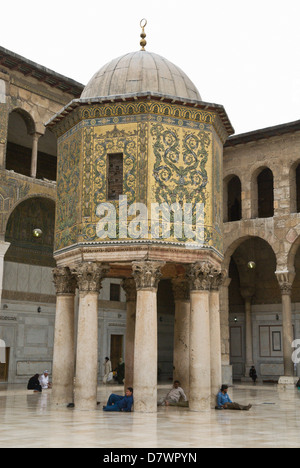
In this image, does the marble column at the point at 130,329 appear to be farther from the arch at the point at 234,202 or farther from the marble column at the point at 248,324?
the marble column at the point at 248,324

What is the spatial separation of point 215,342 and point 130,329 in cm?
246

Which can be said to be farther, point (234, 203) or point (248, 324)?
point (248, 324)

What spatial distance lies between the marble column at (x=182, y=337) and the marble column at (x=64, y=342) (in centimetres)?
260

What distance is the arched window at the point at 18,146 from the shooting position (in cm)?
2017

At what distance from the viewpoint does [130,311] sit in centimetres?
1404

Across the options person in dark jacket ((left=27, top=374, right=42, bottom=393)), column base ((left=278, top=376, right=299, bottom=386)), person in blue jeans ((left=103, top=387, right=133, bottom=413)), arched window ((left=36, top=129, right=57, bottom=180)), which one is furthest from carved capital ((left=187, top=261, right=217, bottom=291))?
arched window ((left=36, top=129, right=57, bottom=180))

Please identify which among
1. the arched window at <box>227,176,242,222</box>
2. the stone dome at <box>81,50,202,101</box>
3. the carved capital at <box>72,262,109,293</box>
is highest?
the arched window at <box>227,176,242,222</box>

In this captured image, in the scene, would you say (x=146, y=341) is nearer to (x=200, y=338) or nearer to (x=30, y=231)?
(x=200, y=338)

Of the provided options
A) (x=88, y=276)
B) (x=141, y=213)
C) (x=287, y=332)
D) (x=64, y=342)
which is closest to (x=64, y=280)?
(x=88, y=276)

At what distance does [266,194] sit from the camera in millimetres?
25266

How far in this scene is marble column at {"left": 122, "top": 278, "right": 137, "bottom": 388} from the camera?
1337 cm

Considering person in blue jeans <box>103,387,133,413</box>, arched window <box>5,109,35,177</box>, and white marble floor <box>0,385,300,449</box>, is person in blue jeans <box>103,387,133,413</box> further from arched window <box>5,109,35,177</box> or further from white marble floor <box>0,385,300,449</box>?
arched window <box>5,109,35,177</box>

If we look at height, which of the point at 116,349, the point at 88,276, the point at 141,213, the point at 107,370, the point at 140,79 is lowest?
the point at 107,370

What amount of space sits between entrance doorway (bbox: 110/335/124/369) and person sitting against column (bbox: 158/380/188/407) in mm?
12225
